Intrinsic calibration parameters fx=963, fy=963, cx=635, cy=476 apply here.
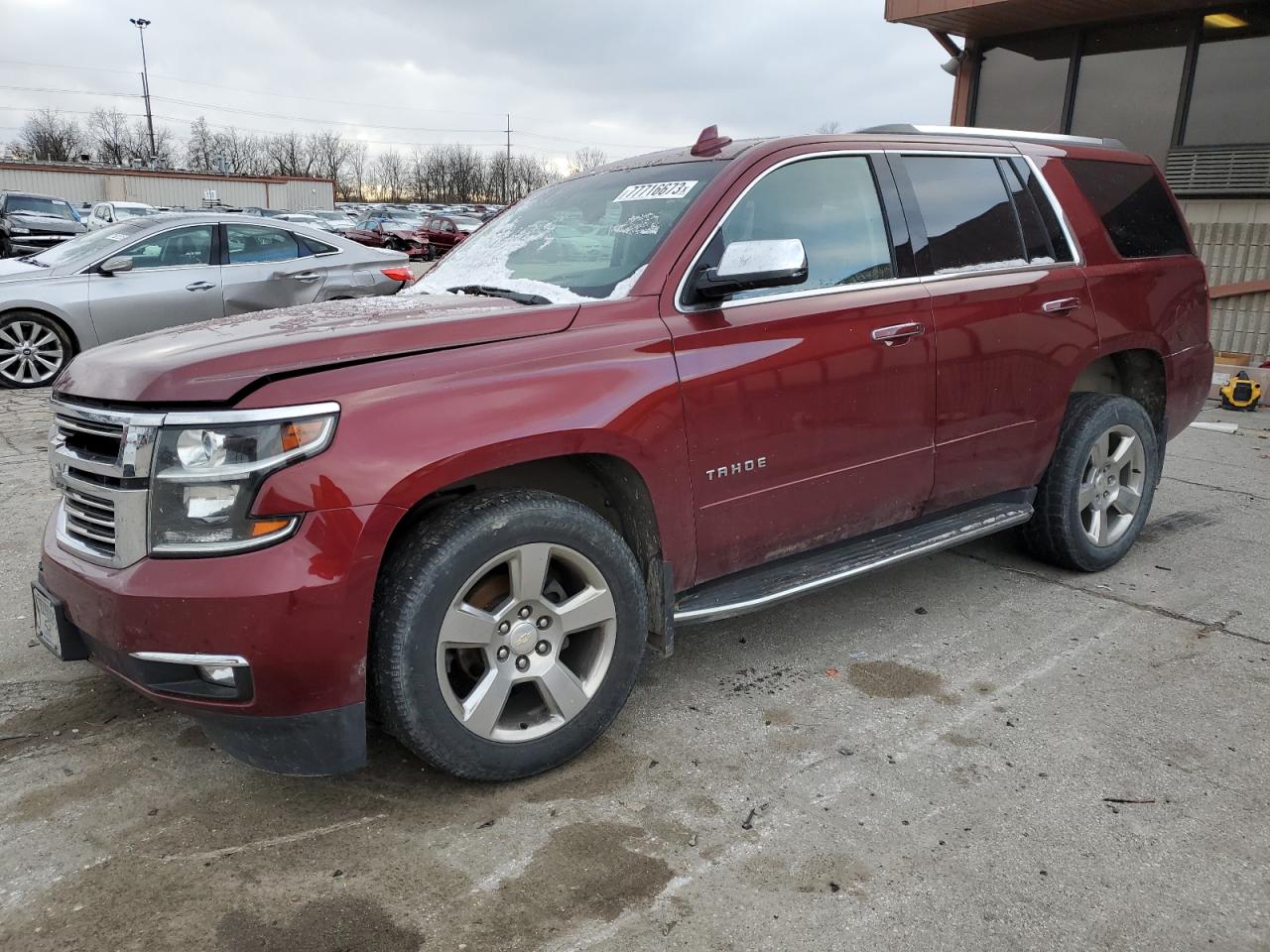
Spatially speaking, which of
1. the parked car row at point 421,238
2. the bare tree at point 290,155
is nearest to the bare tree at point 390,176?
the bare tree at point 290,155

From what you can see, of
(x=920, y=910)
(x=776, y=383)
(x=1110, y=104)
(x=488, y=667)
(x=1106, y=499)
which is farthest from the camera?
(x=1110, y=104)

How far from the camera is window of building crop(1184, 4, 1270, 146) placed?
11.0m

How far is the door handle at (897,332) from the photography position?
3.40 meters

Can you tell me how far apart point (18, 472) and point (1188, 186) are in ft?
40.2

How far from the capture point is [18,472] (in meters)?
6.03

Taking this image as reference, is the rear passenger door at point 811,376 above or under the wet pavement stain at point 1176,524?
above

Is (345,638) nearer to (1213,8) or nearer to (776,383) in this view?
(776,383)

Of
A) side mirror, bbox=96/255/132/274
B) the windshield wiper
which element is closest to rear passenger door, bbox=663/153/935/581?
the windshield wiper

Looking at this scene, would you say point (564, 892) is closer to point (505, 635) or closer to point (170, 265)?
point (505, 635)

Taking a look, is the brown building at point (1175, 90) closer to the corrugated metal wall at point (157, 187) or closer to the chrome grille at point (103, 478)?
the chrome grille at point (103, 478)

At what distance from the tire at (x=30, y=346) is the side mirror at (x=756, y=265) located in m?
7.82

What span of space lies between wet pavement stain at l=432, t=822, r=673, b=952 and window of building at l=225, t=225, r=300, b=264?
25.2 feet

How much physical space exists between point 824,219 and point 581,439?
1371mm

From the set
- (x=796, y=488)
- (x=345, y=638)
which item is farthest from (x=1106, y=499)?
(x=345, y=638)
